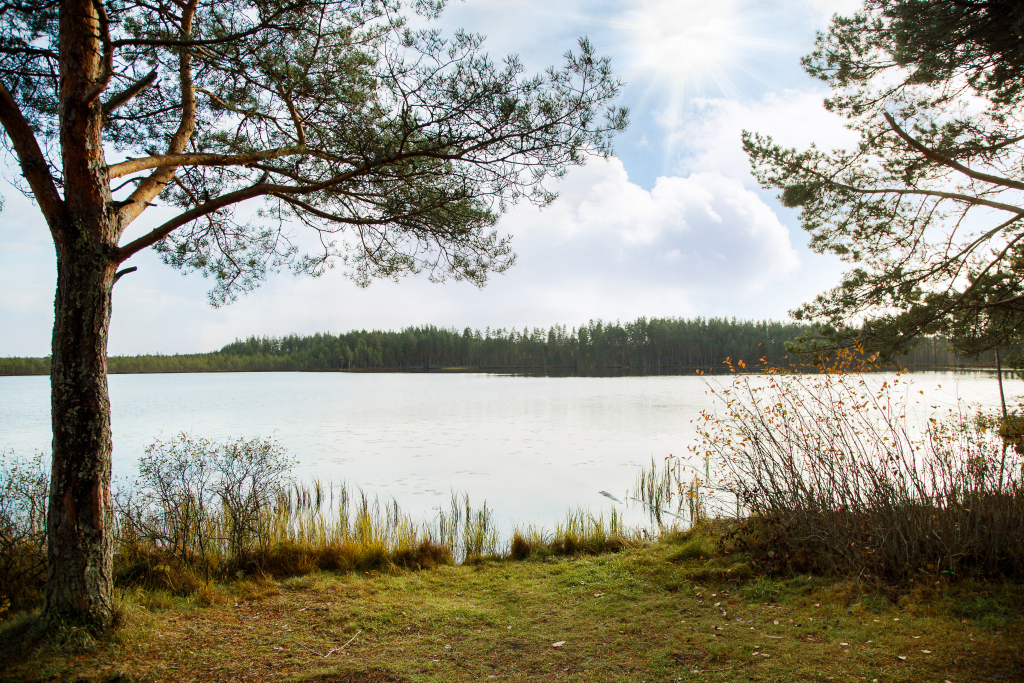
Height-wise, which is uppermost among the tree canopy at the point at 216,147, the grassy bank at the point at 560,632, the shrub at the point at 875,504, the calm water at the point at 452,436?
the tree canopy at the point at 216,147

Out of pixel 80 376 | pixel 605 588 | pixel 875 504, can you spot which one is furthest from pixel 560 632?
pixel 80 376

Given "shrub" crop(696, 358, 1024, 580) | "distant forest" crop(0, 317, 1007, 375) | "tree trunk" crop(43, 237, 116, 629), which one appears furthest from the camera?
"distant forest" crop(0, 317, 1007, 375)

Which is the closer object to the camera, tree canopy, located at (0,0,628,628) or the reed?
tree canopy, located at (0,0,628,628)

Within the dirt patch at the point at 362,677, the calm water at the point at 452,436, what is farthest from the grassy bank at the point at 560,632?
the calm water at the point at 452,436

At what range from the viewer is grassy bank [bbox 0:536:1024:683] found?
3.67 m

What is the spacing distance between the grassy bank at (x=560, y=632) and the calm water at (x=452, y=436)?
Answer: 336 centimetres

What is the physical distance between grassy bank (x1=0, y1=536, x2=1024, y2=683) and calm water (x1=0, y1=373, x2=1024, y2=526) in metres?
3.36

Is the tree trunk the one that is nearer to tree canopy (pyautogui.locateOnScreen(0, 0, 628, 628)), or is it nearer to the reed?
tree canopy (pyautogui.locateOnScreen(0, 0, 628, 628))

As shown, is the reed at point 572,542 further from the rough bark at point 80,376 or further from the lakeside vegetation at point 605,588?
the rough bark at point 80,376

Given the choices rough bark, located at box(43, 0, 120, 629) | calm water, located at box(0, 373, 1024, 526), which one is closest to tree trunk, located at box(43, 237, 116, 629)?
rough bark, located at box(43, 0, 120, 629)

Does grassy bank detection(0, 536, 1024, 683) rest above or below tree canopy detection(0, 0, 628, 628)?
below

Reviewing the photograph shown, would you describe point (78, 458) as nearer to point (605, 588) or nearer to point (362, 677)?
point (362, 677)

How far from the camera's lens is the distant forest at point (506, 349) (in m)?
81.4

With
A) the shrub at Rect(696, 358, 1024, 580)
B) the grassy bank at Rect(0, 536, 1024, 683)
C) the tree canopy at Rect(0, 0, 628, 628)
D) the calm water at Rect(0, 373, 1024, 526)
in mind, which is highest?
the tree canopy at Rect(0, 0, 628, 628)
